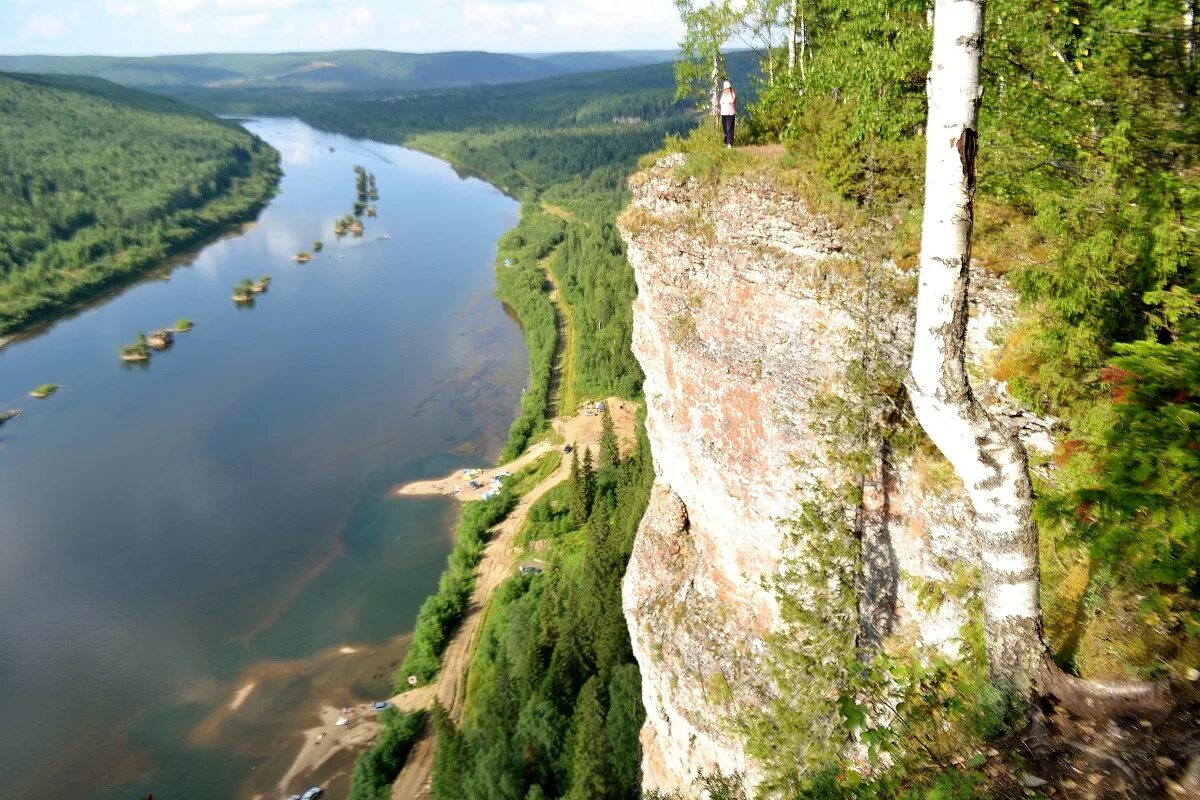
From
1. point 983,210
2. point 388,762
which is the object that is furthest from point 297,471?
point 983,210

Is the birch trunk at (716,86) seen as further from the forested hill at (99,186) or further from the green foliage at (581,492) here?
the forested hill at (99,186)

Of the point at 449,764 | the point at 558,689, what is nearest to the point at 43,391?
the point at 449,764

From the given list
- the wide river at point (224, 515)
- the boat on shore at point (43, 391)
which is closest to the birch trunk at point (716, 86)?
the wide river at point (224, 515)

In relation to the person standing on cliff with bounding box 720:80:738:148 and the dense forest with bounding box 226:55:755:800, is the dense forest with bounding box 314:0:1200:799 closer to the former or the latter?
the person standing on cliff with bounding box 720:80:738:148

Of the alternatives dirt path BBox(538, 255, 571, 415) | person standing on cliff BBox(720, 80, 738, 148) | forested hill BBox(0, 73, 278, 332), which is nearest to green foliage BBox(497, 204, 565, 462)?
dirt path BBox(538, 255, 571, 415)

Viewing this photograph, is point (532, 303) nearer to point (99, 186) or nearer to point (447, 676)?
point (447, 676)

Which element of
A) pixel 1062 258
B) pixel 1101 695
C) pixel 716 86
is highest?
pixel 716 86
